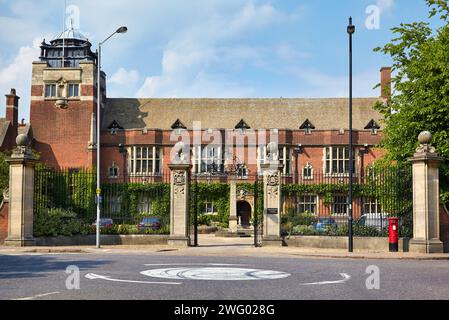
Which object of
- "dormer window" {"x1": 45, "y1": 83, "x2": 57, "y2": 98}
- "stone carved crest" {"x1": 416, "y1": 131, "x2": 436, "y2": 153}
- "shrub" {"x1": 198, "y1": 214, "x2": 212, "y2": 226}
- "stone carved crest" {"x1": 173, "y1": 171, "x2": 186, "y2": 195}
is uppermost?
"dormer window" {"x1": 45, "y1": 83, "x2": 57, "y2": 98}

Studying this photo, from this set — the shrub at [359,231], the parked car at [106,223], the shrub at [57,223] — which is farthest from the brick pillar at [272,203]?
the shrub at [57,223]

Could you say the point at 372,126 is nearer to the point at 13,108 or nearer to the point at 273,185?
the point at 13,108

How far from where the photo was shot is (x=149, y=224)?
25.1 meters

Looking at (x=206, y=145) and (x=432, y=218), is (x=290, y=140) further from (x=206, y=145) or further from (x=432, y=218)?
(x=432, y=218)

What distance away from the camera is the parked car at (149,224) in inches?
976

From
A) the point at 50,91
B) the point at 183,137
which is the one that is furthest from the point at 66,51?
the point at 183,137

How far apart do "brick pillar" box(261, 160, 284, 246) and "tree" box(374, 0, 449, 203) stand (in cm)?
644

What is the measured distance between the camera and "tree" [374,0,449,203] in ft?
80.3

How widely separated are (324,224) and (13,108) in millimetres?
41278

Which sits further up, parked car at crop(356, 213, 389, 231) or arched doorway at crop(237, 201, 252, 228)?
parked car at crop(356, 213, 389, 231)

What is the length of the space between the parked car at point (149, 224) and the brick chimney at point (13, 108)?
115 feet

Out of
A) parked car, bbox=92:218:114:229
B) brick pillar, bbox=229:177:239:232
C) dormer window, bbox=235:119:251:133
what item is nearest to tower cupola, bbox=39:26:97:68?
dormer window, bbox=235:119:251:133

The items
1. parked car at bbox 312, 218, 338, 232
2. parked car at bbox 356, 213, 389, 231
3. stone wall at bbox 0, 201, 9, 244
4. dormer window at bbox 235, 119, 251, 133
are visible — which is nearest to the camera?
stone wall at bbox 0, 201, 9, 244

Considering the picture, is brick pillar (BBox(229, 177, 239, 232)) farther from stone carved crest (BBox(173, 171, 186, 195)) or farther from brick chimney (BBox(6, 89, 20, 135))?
brick chimney (BBox(6, 89, 20, 135))
